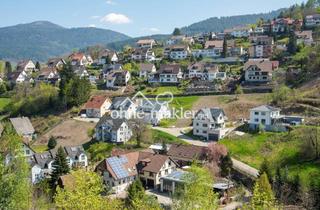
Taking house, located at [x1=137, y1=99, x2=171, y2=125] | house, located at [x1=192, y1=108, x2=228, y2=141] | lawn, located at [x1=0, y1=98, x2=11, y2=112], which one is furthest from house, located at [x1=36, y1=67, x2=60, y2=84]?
house, located at [x1=192, y1=108, x2=228, y2=141]

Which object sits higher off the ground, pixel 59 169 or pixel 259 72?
pixel 259 72

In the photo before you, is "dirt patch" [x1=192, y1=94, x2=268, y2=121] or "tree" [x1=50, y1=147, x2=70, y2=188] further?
"dirt patch" [x1=192, y1=94, x2=268, y2=121]

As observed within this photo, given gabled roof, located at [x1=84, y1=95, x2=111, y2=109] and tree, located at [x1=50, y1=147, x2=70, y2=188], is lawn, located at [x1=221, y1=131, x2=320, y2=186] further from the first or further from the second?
gabled roof, located at [x1=84, y1=95, x2=111, y2=109]

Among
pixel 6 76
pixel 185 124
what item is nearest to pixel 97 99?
pixel 185 124

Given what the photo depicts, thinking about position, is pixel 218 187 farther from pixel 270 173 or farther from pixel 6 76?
pixel 6 76

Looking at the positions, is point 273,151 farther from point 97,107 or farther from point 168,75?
point 168,75

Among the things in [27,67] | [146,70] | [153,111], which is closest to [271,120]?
[153,111]
